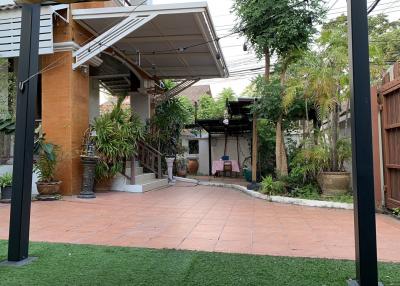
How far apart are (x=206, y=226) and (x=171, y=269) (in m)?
2.06

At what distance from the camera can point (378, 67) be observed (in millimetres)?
7414

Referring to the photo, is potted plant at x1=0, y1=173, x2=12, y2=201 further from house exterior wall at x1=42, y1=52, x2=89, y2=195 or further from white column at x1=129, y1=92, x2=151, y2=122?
white column at x1=129, y1=92, x2=151, y2=122

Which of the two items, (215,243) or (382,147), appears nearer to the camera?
(215,243)

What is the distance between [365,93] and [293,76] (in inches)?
243

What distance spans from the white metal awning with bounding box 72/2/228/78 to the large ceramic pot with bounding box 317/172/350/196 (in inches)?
171

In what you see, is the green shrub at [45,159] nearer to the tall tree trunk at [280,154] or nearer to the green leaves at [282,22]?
the tall tree trunk at [280,154]

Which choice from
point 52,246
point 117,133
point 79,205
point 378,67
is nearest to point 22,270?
point 52,246

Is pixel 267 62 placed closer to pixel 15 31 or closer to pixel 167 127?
pixel 167 127

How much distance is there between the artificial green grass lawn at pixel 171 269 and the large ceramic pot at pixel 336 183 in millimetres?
4381

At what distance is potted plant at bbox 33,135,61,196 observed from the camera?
768 cm

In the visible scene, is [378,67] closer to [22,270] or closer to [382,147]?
[382,147]

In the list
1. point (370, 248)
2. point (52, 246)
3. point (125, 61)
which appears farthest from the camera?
point (125, 61)

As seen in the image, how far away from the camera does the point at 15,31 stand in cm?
807

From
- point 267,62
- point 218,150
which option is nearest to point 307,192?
point 267,62
